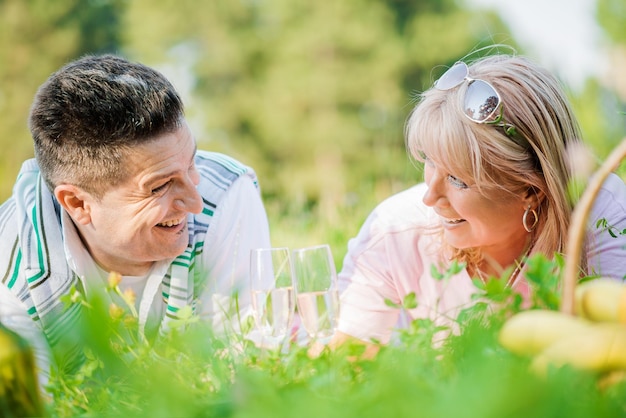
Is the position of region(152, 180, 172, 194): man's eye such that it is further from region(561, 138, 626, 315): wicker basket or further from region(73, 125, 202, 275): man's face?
region(561, 138, 626, 315): wicker basket

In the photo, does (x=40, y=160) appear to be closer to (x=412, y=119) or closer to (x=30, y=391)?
(x=412, y=119)

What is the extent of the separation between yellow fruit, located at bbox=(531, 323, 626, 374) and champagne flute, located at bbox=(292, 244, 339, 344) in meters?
1.01

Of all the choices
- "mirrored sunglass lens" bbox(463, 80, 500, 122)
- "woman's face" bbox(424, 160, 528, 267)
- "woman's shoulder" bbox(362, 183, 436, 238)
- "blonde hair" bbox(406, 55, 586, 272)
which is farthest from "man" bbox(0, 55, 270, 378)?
"mirrored sunglass lens" bbox(463, 80, 500, 122)

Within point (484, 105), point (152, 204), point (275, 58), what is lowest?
point (152, 204)

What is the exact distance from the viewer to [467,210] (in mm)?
2391

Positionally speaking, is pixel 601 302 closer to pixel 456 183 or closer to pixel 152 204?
pixel 456 183

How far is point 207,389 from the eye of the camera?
3.78 ft

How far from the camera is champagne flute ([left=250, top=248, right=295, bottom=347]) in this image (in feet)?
6.06

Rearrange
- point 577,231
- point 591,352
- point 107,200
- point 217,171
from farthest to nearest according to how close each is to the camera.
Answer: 1. point 217,171
2. point 107,200
3. point 577,231
4. point 591,352

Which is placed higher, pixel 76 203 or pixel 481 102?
pixel 481 102

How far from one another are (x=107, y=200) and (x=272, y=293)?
1010mm

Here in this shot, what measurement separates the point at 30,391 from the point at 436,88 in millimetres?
1904

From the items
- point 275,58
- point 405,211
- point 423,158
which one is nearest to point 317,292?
point 423,158

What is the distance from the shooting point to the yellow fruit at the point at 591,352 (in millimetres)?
936
